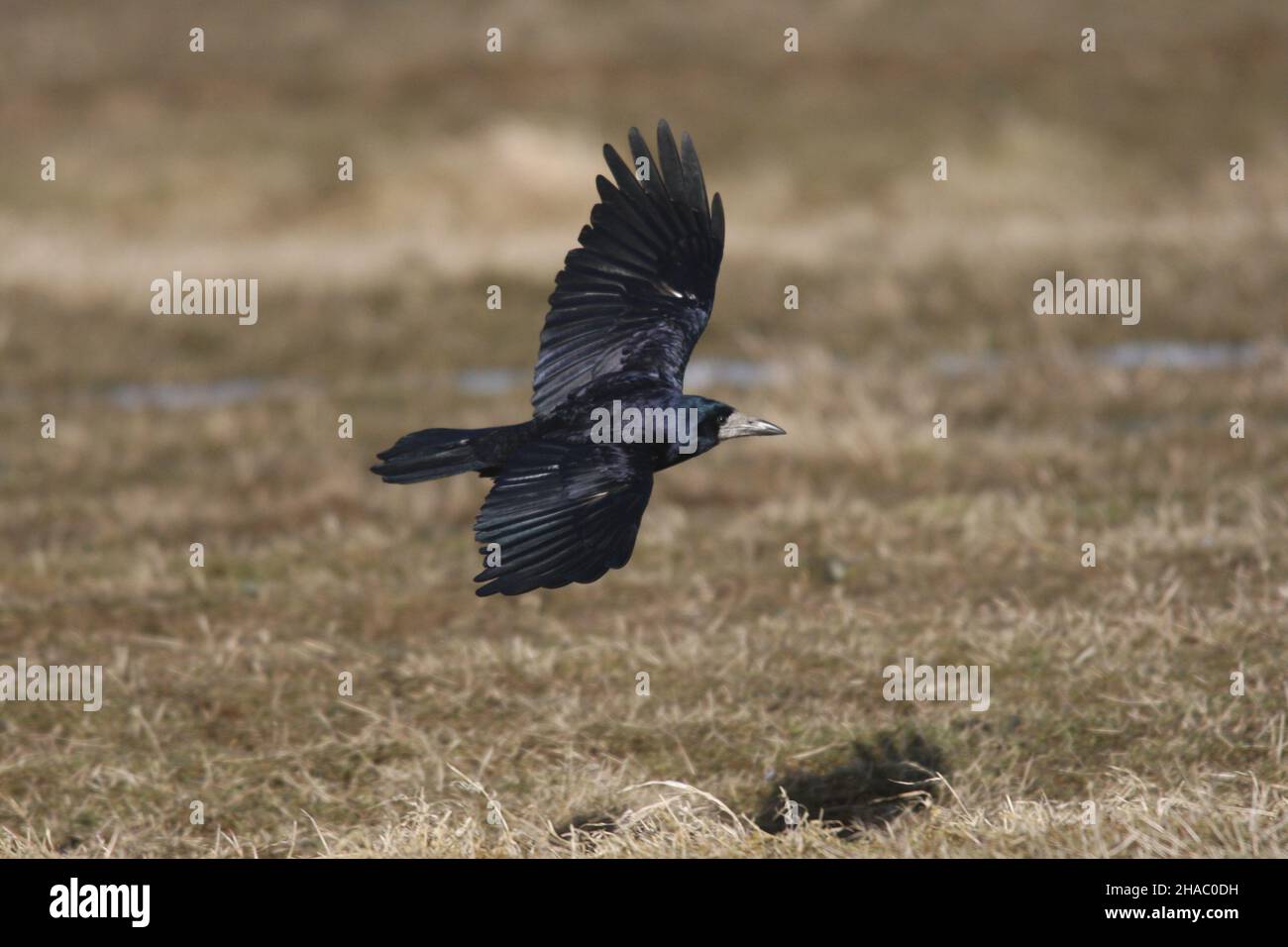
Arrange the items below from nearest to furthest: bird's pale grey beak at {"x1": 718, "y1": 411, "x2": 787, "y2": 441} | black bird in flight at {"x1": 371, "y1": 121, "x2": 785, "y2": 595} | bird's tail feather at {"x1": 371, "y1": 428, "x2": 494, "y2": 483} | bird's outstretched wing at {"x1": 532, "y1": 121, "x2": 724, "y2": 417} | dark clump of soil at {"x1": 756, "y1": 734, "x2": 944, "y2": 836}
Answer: black bird in flight at {"x1": 371, "y1": 121, "x2": 785, "y2": 595} < bird's tail feather at {"x1": 371, "y1": 428, "x2": 494, "y2": 483} < dark clump of soil at {"x1": 756, "y1": 734, "x2": 944, "y2": 836} < bird's pale grey beak at {"x1": 718, "y1": 411, "x2": 787, "y2": 441} < bird's outstretched wing at {"x1": 532, "y1": 121, "x2": 724, "y2": 417}

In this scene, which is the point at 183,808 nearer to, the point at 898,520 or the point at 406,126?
the point at 898,520

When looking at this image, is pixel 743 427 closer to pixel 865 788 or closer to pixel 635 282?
pixel 635 282

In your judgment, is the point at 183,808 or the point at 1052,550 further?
the point at 1052,550

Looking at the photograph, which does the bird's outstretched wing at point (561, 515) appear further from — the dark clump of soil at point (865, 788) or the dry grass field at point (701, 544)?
the dark clump of soil at point (865, 788)

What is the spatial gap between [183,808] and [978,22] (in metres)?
33.4

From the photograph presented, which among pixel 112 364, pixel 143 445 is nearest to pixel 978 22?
pixel 112 364

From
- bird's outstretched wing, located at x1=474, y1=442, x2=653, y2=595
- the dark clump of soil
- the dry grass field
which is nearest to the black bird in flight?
bird's outstretched wing, located at x1=474, y1=442, x2=653, y2=595

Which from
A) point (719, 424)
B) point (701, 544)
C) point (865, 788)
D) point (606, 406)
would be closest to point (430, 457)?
point (606, 406)

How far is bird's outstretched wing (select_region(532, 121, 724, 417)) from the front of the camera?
5.41 meters

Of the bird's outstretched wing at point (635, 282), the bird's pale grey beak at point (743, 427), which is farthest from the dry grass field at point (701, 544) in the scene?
the bird's outstretched wing at point (635, 282)

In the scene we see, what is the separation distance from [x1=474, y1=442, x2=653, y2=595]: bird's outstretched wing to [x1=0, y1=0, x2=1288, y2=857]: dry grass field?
29.4 inches

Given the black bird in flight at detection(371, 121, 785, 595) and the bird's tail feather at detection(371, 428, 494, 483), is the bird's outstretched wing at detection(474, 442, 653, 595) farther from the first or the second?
the bird's tail feather at detection(371, 428, 494, 483)

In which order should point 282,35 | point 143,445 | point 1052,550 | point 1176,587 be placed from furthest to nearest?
point 282,35 < point 143,445 < point 1052,550 < point 1176,587

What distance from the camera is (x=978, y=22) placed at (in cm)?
3581
